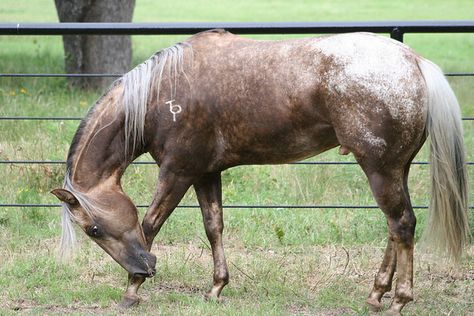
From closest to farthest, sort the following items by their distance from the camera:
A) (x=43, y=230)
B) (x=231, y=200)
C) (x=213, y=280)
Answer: (x=213, y=280) → (x=43, y=230) → (x=231, y=200)

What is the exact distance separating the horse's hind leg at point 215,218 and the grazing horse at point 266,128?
2cm

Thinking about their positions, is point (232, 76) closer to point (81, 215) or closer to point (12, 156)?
point (81, 215)

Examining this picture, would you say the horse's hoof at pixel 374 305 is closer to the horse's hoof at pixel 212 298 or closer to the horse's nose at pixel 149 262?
the horse's hoof at pixel 212 298

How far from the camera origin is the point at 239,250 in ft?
18.5

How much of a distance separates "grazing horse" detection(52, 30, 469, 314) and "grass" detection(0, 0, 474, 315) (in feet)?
0.93

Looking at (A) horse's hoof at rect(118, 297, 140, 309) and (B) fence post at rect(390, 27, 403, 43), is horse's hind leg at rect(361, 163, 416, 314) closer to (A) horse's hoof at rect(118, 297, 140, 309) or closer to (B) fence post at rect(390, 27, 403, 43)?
(B) fence post at rect(390, 27, 403, 43)

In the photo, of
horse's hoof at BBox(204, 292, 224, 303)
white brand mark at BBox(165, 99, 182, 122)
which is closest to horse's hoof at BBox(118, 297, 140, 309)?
horse's hoof at BBox(204, 292, 224, 303)

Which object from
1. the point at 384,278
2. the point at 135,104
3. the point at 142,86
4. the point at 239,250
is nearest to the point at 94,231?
the point at 135,104

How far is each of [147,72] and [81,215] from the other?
84 centimetres

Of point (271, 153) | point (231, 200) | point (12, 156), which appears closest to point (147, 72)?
point (271, 153)

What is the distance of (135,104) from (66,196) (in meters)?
0.60

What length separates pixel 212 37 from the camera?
4.62 meters

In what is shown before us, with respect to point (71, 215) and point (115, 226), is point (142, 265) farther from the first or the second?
point (71, 215)

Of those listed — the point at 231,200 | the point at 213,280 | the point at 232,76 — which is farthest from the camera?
the point at 231,200
